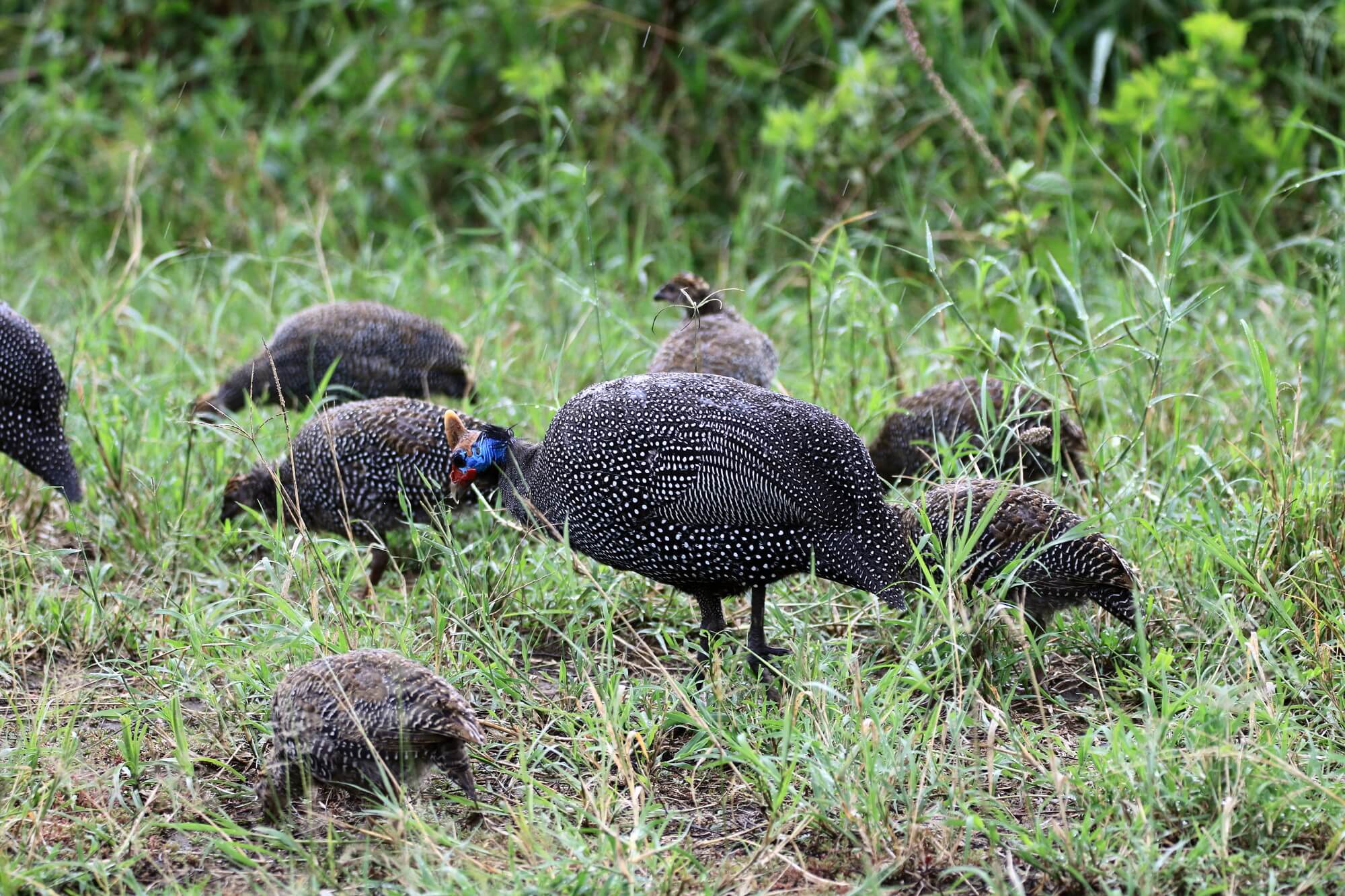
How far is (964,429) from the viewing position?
16.5 ft

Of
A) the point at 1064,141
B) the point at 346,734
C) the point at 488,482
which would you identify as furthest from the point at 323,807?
the point at 1064,141

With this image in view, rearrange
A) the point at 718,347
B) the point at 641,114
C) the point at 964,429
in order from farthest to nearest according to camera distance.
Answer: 1. the point at 641,114
2. the point at 718,347
3. the point at 964,429

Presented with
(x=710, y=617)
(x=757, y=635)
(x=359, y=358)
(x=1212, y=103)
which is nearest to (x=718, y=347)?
(x=359, y=358)

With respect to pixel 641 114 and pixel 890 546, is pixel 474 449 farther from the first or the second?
pixel 641 114

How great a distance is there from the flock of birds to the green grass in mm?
135

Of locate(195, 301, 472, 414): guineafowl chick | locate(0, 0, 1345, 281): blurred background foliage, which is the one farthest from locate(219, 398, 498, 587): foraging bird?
locate(0, 0, 1345, 281): blurred background foliage

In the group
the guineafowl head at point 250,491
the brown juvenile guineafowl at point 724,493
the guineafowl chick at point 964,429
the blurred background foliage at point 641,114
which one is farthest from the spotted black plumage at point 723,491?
the blurred background foliage at point 641,114

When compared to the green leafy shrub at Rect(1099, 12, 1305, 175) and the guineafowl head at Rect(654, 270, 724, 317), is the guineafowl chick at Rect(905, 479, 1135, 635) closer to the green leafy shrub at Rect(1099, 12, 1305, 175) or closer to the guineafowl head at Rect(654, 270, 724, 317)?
the guineafowl head at Rect(654, 270, 724, 317)

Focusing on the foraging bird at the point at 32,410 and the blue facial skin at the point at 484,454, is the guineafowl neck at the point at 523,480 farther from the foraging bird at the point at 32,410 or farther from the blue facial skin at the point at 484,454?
the foraging bird at the point at 32,410

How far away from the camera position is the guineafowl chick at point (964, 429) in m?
4.91

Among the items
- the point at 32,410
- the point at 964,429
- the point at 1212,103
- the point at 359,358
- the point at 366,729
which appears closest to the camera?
the point at 366,729

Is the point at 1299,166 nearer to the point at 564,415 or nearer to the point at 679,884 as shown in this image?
the point at 564,415

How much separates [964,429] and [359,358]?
228 cm

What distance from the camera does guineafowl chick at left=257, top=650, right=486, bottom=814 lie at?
3.20 m
